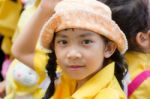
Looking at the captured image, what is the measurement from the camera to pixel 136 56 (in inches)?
73.3

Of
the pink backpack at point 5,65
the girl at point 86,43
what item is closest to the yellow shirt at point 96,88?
the girl at point 86,43

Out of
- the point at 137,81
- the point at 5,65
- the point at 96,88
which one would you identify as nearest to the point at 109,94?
the point at 96,88

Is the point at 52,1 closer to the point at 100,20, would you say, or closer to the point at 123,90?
the point at 100,20

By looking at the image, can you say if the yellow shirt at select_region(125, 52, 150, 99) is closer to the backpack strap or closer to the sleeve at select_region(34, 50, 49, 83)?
the backpack strap

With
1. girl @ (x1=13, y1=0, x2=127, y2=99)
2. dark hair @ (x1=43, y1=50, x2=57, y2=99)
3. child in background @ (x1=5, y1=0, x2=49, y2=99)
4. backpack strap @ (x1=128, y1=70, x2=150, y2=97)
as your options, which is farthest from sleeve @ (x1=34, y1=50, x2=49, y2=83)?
child in background @ (x1=5, y1=0, x2=49, y2=99)

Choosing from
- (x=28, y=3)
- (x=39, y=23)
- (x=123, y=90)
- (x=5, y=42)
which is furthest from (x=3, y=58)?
(x=123, y=90)

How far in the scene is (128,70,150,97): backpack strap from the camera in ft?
5.89

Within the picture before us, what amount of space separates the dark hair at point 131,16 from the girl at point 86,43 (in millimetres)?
168

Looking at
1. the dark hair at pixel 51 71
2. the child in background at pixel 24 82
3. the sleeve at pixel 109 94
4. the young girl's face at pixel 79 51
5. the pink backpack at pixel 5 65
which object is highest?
the young girl's face at pixel 79 51

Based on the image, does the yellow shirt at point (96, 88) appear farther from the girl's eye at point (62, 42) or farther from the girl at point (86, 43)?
the girl's eye at point (62, 42)

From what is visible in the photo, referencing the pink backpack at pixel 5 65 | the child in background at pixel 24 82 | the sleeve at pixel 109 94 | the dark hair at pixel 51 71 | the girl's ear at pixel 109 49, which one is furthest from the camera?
the pink backpack at pixel 5 65

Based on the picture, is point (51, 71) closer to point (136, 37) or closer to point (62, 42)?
point (62, 42)

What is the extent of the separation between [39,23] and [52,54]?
160 mm

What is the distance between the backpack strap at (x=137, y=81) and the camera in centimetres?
179
